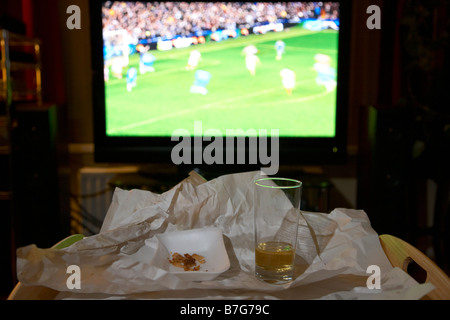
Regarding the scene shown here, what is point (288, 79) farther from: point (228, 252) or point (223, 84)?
point (228, 252)

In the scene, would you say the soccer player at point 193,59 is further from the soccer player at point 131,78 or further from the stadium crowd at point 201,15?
the soccer player at point 131,78

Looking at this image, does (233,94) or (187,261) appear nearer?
(187,261)

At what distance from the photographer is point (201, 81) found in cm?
238

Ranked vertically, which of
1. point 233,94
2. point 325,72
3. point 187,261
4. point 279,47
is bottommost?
point 187,261

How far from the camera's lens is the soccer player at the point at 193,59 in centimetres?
237

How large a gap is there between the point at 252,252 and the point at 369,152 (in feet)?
5.32

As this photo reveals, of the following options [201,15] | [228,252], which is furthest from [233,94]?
[228,252]

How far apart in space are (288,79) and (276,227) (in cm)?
178

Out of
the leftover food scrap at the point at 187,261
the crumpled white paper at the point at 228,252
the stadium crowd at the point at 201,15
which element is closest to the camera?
the crumpled white paper at the point at 228,252

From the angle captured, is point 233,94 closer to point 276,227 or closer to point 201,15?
point 201,15

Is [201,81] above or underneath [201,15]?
underneath

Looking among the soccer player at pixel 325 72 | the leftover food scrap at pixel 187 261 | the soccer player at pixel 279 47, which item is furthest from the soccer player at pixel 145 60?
the leftover food scrap at pixel 187 261

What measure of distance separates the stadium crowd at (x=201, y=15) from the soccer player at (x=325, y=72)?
0.63 ft

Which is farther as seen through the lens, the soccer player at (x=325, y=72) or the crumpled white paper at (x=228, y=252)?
the soccer player at (x=325, y=72)
